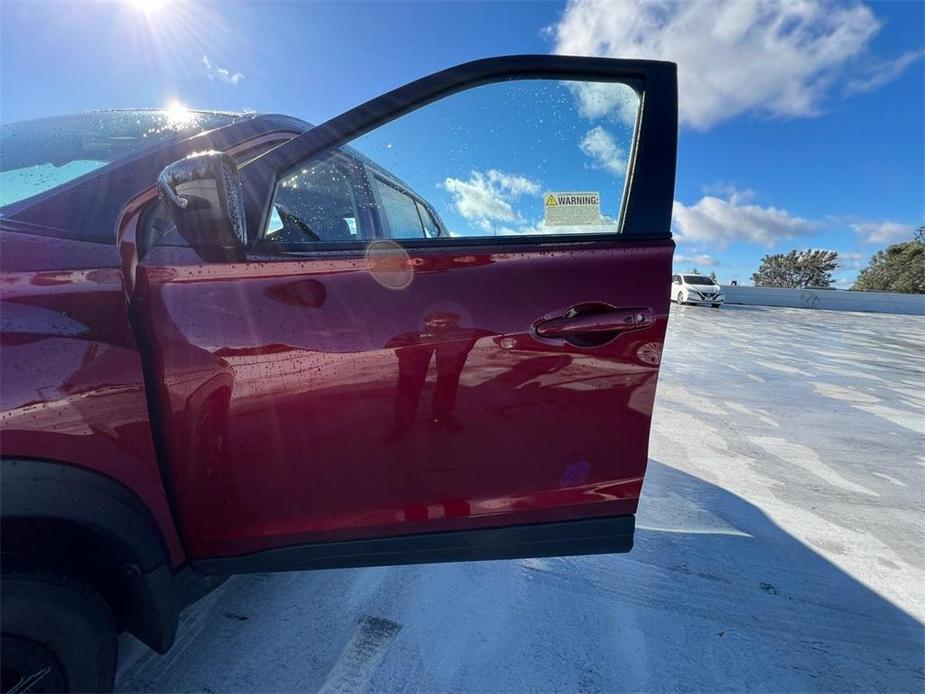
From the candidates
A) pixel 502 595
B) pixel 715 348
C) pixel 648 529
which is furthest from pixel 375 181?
pixel 715 348

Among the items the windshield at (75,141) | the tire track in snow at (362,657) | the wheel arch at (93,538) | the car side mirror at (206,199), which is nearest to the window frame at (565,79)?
the car side mirror at (206,199)

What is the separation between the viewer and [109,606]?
118 cm

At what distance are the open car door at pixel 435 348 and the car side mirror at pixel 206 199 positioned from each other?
0.08 m

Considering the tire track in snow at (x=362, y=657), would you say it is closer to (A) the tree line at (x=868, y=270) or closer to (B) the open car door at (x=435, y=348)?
(B) the open car door at (x=435, y=348)

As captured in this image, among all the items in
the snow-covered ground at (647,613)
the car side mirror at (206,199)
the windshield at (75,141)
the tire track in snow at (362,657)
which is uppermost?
the windshield at (75,141)

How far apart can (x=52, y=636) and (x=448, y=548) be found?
0.99 meters

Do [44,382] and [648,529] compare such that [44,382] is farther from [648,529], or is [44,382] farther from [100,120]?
[648,529]

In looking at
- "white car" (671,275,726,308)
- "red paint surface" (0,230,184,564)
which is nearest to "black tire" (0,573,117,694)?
"red paint surface" (0,230,184,564)

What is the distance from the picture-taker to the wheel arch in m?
0.99

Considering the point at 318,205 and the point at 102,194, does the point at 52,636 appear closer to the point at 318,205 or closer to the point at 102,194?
the point at 102,194

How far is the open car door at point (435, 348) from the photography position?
118cm

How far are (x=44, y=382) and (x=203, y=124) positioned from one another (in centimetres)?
113

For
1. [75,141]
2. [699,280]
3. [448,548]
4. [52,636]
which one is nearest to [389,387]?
[448,548]

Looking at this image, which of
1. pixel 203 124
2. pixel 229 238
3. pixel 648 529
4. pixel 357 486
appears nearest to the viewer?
pixel 229 238
